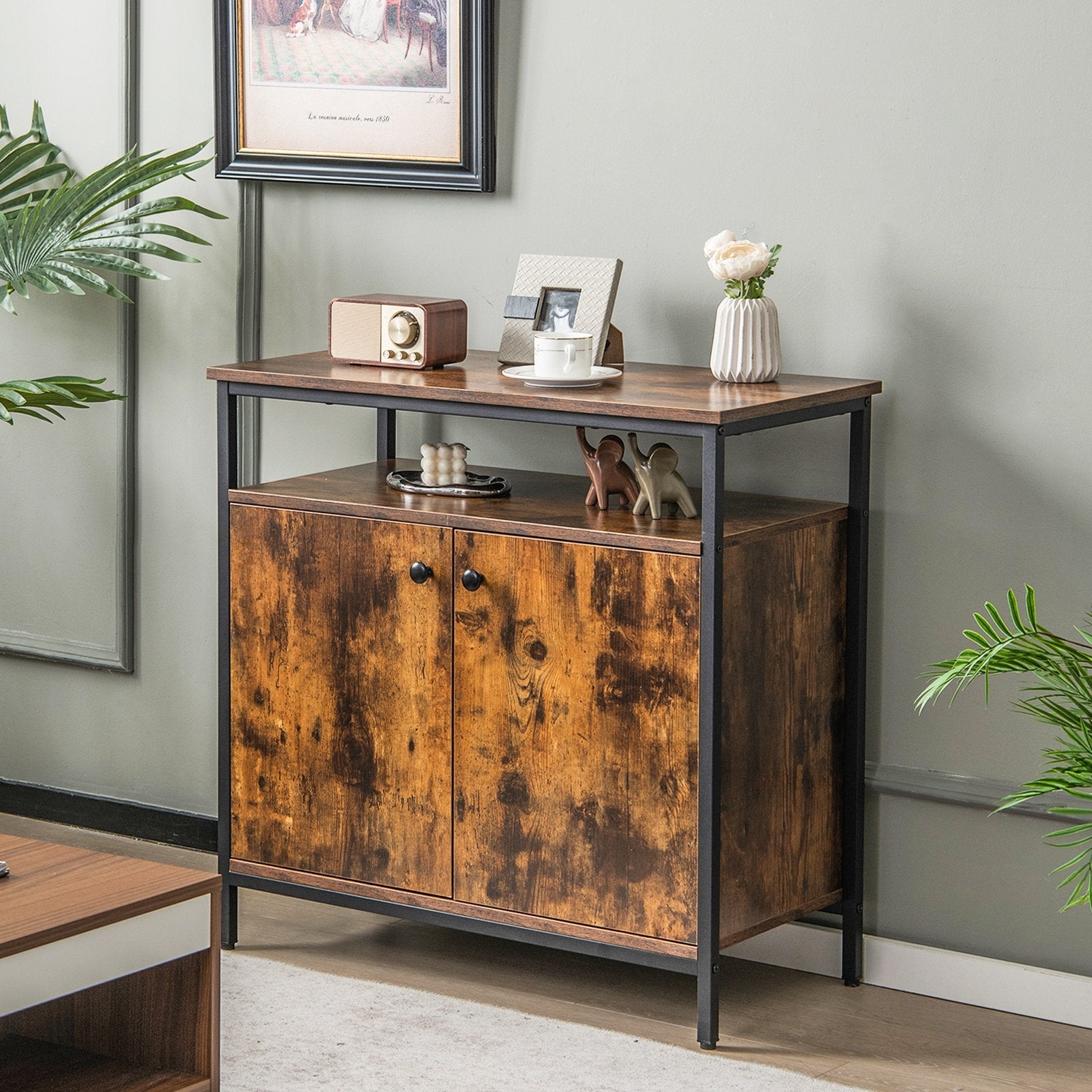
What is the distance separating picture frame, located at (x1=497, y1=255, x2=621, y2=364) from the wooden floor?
3.76 ft

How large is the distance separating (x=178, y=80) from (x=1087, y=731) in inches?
94.4

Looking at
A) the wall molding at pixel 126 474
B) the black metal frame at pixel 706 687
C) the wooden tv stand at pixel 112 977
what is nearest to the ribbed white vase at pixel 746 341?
the black metal frame at pixel 706 687

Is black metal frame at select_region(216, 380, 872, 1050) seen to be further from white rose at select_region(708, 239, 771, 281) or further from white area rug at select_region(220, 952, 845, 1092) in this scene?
white rose at select_region(708, 239, 771, 281)

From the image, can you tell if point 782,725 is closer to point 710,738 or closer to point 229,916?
point 710,738

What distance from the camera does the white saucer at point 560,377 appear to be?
313cm

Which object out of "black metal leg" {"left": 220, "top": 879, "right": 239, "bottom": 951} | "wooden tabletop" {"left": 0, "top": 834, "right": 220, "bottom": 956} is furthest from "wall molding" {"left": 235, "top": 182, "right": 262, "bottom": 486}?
"wooden tabletop" {"left": 0, "top": 834, "right": 220, "bottom": 956}

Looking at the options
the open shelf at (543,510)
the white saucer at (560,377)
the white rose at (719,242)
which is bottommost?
the open shelf at (543,510)

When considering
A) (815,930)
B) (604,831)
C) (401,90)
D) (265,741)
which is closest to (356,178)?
(401,90)

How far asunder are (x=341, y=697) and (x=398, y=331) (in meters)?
0.68

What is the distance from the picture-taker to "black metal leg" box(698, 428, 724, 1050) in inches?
115

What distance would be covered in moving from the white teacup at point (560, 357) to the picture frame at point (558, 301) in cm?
12

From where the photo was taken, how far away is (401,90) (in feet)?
12.0

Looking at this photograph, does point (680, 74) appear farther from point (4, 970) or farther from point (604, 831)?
point (4, 970)

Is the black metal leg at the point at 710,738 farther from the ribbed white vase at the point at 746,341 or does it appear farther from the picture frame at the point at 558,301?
the picture frame at the point at 558,301
